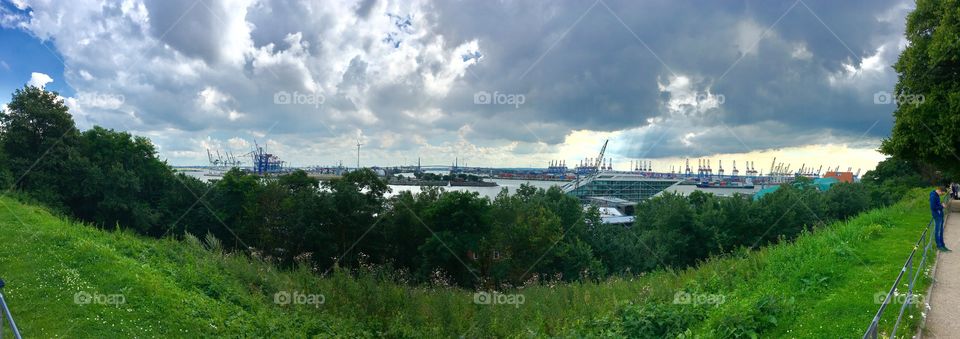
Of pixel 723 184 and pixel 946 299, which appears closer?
pixel 946 299

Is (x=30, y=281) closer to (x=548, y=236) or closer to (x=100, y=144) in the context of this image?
(x=548, y=236)

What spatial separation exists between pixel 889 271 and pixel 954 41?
39.6 ft

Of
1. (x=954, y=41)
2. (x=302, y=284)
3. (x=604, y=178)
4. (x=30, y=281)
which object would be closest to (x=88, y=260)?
(x=30, y=281)

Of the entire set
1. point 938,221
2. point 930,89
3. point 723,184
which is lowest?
point 723,184

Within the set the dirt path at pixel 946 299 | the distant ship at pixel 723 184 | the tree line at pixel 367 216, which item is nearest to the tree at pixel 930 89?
the dirt path at pixel 946 299

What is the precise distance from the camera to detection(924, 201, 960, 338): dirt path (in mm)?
6180

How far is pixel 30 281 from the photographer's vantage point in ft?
32.3

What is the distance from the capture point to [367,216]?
122 ft

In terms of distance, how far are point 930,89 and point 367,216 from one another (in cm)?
3241

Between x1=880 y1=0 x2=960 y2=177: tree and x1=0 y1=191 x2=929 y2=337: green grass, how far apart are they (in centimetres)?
293

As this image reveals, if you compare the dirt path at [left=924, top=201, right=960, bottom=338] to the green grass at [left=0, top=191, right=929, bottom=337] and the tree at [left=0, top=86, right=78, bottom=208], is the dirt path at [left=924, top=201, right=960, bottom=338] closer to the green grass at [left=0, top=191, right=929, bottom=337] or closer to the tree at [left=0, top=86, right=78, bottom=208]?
the green grass at [left=0, top=191, right=929, bottom=337]

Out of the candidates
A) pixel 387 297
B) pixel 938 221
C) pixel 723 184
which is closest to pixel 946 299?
pixel 938 221

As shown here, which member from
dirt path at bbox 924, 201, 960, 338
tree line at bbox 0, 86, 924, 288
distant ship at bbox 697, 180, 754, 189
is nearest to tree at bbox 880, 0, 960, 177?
dirt path at bbox 924, 201, 960, 338

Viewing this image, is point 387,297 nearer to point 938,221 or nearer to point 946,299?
point 946,299
